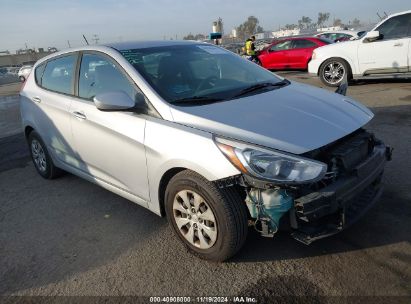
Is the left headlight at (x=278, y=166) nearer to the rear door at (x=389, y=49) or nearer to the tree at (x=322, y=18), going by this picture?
the rear door at (x=389, y=49)

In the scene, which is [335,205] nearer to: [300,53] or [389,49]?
[389,49]

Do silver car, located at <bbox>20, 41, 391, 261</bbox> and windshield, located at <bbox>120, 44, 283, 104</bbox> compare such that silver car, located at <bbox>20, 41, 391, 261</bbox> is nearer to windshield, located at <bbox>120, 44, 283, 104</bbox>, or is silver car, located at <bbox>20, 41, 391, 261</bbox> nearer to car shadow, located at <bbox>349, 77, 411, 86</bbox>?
windshield, located at <bbox>120, 44, 283, 104</bbox>

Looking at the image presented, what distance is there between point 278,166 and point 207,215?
69cm

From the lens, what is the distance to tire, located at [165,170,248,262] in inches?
105

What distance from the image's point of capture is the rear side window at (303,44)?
45.6 ft

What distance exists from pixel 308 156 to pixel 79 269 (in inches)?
80.5

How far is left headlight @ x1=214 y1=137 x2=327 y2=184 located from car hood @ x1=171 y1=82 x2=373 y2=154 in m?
0.07

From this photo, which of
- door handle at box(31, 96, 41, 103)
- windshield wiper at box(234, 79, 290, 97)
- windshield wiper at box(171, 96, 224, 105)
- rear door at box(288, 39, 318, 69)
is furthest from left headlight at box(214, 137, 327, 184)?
rear door at box(288, 39, 318, 69)

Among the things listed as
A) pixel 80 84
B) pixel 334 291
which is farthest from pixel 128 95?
pixel 334 291

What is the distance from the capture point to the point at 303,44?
46.6ft

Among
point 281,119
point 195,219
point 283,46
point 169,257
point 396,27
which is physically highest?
point 396,27

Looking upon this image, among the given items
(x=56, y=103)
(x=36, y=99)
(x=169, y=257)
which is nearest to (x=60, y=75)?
(x=56, y=103)

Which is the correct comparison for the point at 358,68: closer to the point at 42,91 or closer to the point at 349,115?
the point at 349,115

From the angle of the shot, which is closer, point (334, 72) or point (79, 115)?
point (79, 115)
